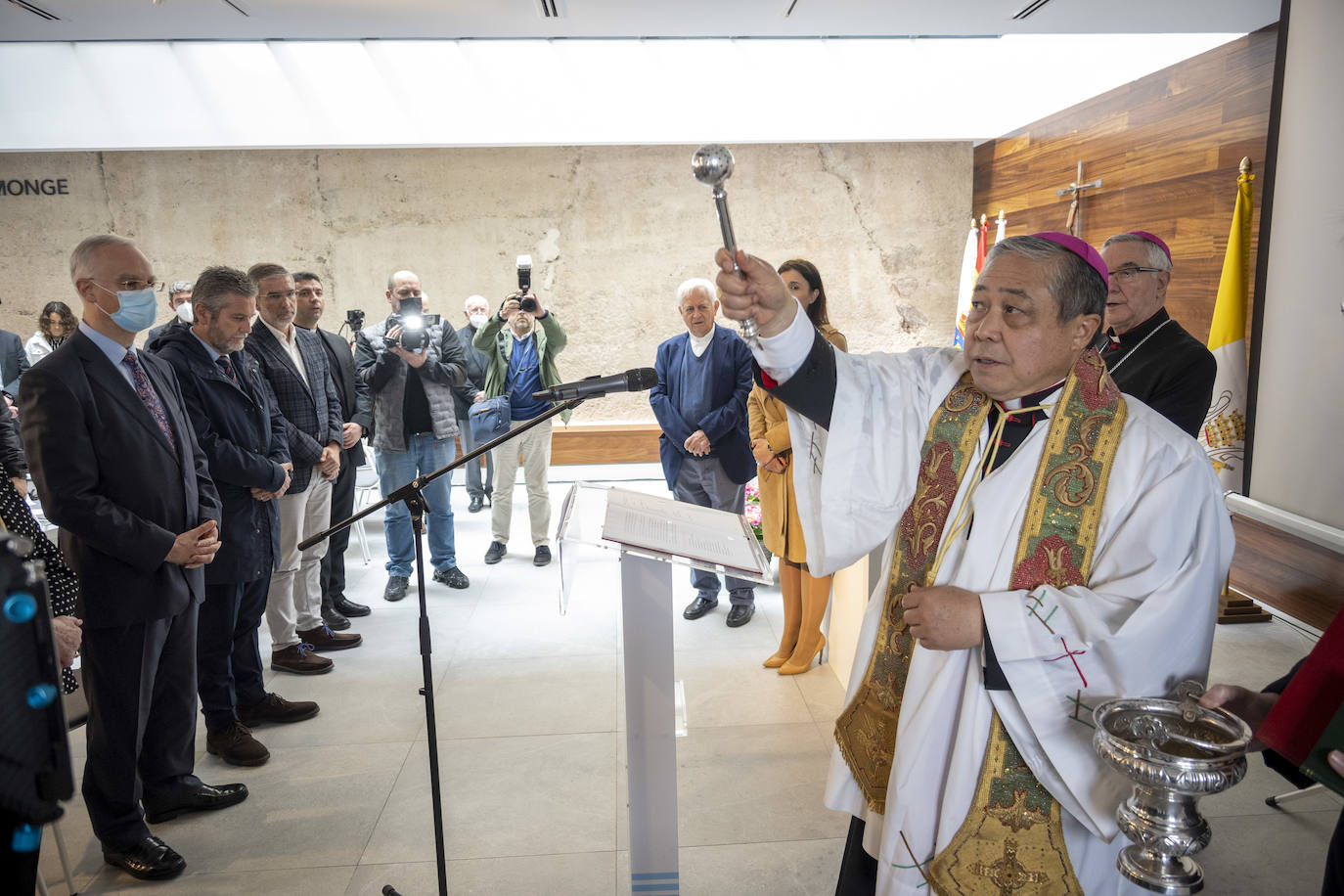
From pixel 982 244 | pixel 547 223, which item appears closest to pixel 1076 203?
pixel 982 244

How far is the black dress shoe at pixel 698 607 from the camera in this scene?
4371 mm

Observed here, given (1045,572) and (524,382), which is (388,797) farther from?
(524,382)

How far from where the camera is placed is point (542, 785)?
2.87 m

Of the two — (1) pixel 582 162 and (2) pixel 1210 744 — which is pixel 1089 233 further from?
(2) pixel 1210 744

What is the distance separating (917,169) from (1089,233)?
2366 mm

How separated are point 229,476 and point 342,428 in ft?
3.83

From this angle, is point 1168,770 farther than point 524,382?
No

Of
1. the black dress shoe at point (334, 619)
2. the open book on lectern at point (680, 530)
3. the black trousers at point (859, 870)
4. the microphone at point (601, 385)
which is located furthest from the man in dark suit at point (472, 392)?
the black trousers at point (859, 870)

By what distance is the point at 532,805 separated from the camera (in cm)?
275

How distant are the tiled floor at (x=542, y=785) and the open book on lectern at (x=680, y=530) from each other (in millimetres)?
1074

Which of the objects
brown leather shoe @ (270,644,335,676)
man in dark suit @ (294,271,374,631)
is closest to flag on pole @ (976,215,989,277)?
man in dark suit @ (294,271,374,631)

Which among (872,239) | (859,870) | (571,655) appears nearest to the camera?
(859,870)

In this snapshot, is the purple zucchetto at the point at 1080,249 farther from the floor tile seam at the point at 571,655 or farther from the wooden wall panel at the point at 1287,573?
the wooden wall panel at the point at 1287,573

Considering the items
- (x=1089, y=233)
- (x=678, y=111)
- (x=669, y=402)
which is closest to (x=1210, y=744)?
(x=669, y=402)
